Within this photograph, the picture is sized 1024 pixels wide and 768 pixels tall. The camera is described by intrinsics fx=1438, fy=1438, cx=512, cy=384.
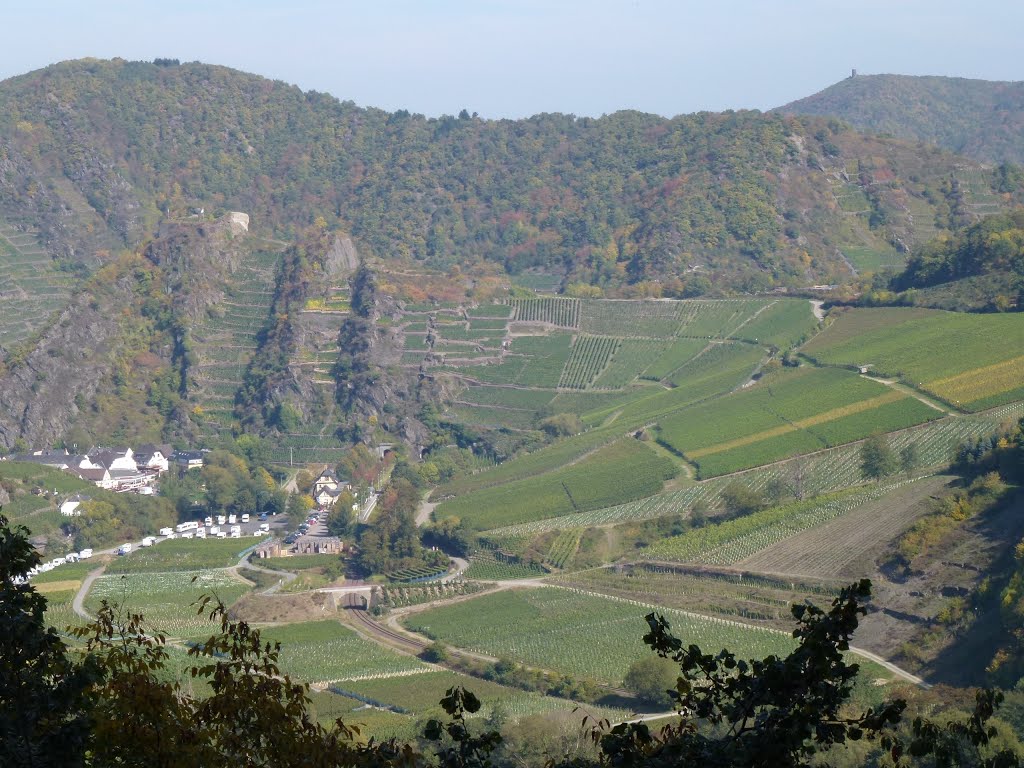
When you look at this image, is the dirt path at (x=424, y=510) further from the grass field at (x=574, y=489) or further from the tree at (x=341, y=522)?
the tree at (x=341, y=522)

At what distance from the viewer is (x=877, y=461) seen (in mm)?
48781

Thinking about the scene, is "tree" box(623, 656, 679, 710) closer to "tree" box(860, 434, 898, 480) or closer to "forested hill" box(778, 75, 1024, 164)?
"tree" box(860, 434, 898, 480)

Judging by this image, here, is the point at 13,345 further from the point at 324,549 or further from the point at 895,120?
the point at 895,120

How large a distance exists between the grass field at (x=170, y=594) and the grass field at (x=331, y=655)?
8.94 ft

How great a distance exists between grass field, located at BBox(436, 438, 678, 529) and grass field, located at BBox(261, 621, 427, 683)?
11045mm

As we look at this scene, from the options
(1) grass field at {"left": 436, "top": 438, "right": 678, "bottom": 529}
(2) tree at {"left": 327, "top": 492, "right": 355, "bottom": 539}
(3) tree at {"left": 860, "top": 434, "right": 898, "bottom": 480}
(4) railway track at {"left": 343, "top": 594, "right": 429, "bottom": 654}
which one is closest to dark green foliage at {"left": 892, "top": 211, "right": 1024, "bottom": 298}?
(3) tree at {"left": 860, "top": 434, "right": 898, "bottom": 480}

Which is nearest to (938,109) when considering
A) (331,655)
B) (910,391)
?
(910,391)

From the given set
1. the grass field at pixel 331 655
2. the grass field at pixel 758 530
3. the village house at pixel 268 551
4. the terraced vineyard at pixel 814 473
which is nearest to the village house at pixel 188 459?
the village house at pixel 268 551

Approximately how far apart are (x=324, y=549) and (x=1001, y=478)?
26294 mm

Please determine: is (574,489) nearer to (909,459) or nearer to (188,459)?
(909,459)

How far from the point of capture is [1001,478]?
43.2m

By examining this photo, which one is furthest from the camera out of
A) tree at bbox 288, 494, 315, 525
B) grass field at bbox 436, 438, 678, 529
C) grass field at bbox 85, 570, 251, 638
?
tree at bbox 288, 494, 315, 525

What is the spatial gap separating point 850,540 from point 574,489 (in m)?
15.4

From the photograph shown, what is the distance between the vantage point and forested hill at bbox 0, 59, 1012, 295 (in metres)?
100
